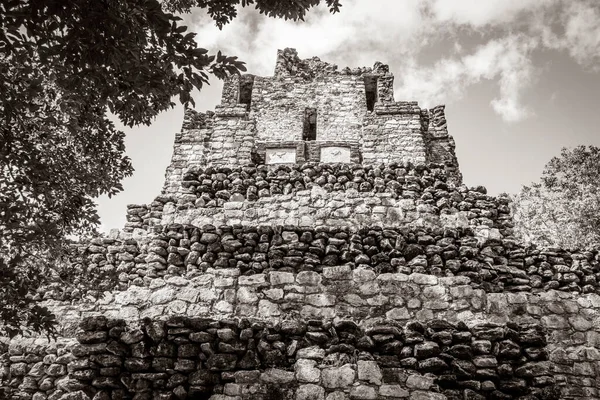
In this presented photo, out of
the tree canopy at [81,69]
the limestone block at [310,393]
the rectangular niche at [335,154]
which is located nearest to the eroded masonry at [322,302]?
the limestone block at [310,393]

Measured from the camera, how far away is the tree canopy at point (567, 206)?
548 inches

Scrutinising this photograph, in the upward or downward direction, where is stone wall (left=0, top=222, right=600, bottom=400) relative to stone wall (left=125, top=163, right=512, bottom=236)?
downward

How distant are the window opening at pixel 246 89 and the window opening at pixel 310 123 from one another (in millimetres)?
2117

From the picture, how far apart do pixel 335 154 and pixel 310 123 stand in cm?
263

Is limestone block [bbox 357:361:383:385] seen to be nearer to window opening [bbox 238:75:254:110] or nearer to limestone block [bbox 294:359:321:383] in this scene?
limestone block [bbox 294:359:321:383]

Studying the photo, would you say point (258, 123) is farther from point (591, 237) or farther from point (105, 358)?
point (591, 237)

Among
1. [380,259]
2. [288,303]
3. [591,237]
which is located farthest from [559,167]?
[288,303]

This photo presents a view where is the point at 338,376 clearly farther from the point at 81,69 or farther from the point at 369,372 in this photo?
the point at 81,69

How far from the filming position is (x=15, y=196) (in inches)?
181

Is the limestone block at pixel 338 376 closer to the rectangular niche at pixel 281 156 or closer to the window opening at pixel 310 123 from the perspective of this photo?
the rectangular niche at pixel 281 156

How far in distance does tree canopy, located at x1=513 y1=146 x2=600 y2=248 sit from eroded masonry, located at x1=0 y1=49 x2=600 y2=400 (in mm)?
9220

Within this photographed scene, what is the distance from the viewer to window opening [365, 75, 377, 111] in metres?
13.2

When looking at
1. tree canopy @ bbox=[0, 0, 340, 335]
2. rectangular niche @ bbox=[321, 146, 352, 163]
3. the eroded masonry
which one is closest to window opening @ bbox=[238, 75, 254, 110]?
rectangular niche @ bbox=[321, 146, 352, 163]

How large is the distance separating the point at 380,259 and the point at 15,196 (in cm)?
440
